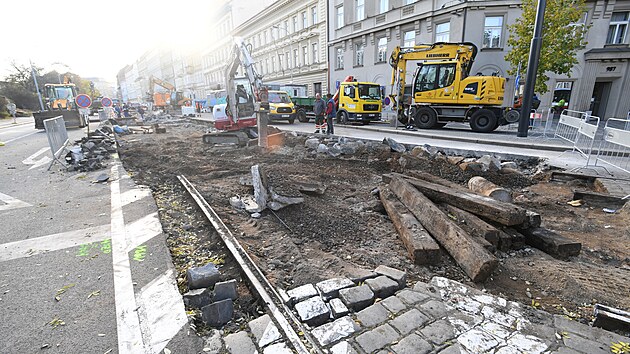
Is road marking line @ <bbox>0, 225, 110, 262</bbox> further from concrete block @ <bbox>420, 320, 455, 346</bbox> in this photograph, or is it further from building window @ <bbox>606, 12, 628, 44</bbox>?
building window @ <bbox>606, 12, 628, 44</bbox>

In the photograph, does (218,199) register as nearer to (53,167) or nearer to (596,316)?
(596,316)

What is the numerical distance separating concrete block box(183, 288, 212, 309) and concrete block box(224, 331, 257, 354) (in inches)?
20.6

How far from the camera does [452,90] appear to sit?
13836 mm

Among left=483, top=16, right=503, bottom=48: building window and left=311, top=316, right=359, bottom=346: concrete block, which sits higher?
left=483, top=16, right=503, bottom=48: building window

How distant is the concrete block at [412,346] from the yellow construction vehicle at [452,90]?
45.1 feet

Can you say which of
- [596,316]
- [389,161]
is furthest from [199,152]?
[596,316]

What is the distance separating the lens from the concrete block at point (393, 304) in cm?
259

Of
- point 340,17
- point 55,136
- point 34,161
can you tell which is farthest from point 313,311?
point 340,17

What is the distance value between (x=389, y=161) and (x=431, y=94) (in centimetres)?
814

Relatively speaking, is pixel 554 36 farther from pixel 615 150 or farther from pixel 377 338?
pixel 377 338

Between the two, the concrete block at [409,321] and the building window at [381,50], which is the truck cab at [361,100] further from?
the concrete block at [409,321]

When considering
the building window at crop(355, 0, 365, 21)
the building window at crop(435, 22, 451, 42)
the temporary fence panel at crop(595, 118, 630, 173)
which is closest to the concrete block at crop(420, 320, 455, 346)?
the temporary fence panel at crop(595, 118, 630, 173)

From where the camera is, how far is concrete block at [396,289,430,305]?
8.82 feet

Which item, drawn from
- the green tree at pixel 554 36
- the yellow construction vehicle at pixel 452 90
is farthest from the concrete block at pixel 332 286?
the green tree at pixel 554 36
